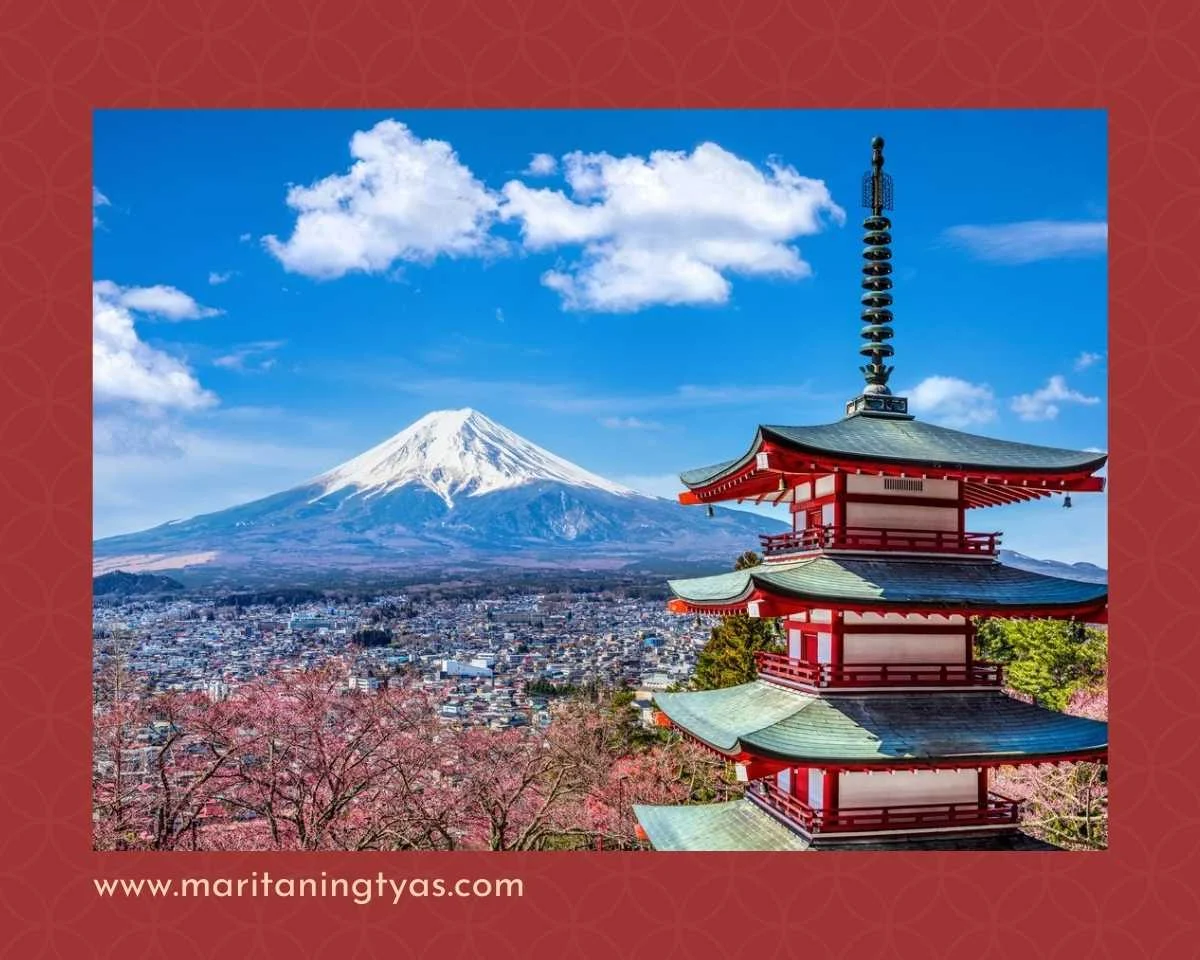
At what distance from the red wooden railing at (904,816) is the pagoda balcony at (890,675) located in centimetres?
106

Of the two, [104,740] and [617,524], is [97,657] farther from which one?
[617,524]

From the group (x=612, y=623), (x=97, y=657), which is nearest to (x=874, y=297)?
(x=97, y=657)

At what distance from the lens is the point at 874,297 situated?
909cm

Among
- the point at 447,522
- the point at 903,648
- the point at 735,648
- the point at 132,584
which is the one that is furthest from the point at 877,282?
the point at 447,522

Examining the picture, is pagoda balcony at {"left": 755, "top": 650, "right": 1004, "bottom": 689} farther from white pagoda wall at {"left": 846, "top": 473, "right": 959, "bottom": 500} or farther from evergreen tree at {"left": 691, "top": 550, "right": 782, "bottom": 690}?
evergreen tree at {"left": 691, "top": 550, "right": 782, "bottom": 690}

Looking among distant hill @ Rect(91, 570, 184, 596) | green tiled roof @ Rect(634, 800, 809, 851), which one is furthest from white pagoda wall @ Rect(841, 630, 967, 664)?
distant hill @ Rect(91, 570, 184, 596)

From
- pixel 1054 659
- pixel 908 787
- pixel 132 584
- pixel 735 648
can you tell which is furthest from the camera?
pixel 132 584

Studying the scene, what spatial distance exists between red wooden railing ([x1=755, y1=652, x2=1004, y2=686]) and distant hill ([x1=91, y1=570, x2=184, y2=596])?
1343 inches

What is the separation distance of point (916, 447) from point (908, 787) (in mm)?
3042

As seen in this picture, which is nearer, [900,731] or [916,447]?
[900,731]

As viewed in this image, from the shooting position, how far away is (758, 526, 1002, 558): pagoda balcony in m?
8.26

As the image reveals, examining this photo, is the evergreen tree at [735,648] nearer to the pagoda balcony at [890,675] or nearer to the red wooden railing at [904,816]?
the pagoda balcony at [890,675]

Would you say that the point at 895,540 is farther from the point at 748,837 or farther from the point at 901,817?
the point at 748,837

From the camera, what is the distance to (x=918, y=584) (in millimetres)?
7875
